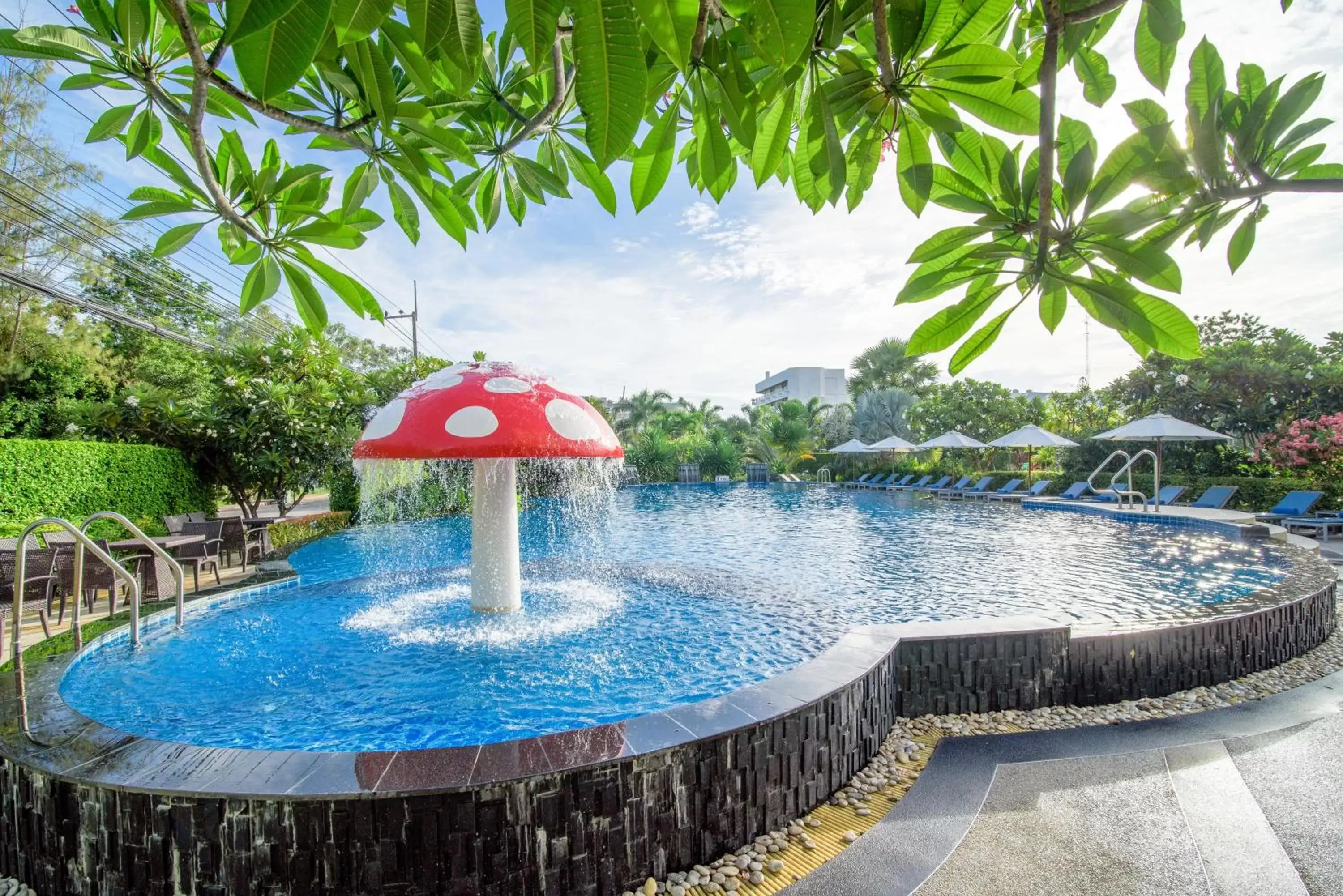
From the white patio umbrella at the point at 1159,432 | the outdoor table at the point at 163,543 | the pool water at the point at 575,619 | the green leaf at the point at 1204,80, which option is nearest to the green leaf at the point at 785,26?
the green leaf at the point at 1204,80

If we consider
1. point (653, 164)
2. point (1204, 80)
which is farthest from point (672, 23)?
point (1204, 80)

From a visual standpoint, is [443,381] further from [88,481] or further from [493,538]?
[88,481]

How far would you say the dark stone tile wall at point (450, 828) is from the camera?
2.64 metres

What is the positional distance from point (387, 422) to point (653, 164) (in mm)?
5199

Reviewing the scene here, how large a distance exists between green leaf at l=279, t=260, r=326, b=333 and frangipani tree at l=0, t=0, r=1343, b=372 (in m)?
0.02

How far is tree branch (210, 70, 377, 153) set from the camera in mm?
1502

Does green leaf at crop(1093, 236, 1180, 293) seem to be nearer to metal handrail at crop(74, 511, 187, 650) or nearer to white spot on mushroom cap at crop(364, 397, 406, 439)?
metal handrail at crop(74, 511, 187, 650)

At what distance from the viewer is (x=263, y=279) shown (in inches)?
84.7

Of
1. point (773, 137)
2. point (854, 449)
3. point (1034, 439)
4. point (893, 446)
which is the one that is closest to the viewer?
point (773, 137)

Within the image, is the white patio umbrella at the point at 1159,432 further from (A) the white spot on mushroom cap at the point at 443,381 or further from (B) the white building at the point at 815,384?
(B) the white building at the point at 815,384

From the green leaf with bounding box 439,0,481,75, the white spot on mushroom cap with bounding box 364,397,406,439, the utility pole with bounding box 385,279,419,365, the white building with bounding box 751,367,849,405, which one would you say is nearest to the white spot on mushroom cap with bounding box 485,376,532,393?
the white spot on mushroom cap with bounding box 364,397,406,439

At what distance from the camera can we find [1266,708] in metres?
4.45

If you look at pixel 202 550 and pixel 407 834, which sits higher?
pixel 202 550

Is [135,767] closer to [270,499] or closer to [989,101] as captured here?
[989,101]
